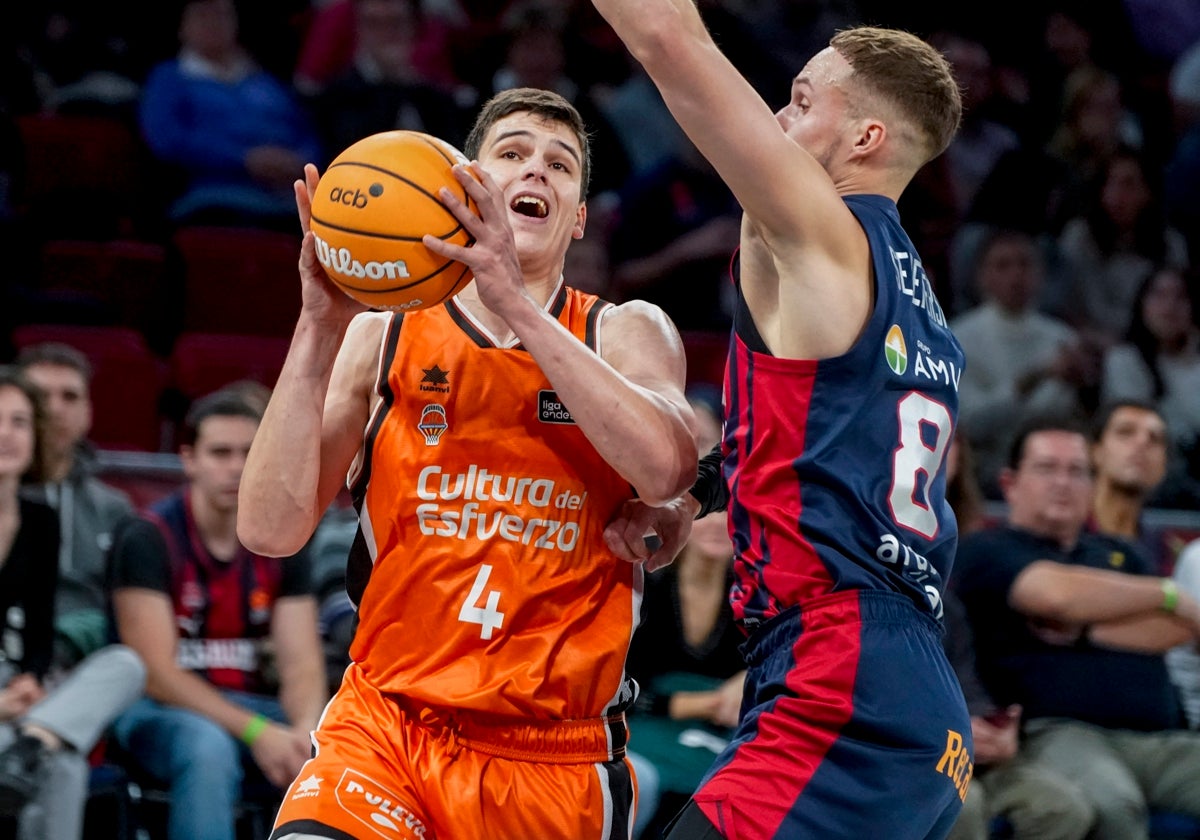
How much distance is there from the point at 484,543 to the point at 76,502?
378cm

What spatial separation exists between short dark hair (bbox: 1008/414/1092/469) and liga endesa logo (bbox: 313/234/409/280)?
14.2 feet

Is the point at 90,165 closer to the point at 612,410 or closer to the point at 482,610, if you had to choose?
the point at 482,610

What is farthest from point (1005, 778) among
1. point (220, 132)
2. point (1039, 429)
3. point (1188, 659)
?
point (220, 132)

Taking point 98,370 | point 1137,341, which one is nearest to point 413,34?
point 98,370

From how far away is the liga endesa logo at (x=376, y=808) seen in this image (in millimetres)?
3256

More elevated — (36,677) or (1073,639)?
(1073,639)

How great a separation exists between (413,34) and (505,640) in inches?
323

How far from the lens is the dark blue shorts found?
2992mm

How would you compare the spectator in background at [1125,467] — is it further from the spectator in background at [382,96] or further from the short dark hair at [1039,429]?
the spectator in background at [382,96]

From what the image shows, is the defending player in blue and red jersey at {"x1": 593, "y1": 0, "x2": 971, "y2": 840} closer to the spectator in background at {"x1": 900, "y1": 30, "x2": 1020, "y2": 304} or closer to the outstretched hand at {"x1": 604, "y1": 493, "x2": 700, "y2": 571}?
the outstretched hand at {"x1": 604, "y1": 493, "x2": 700, "y2": 571}

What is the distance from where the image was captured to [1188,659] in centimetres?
743

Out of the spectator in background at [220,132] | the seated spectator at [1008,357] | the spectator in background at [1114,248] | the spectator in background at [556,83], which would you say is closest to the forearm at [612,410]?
the seated spectator at [1008,357]

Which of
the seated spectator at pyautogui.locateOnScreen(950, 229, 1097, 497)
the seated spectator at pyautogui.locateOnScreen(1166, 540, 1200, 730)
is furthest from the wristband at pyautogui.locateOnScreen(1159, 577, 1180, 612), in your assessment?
the seated spectator at pyautogui.locateOnScreen(950, 229, 1097, 497)

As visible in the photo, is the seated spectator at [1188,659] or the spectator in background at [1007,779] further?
the seated spectator at [1188,659]
